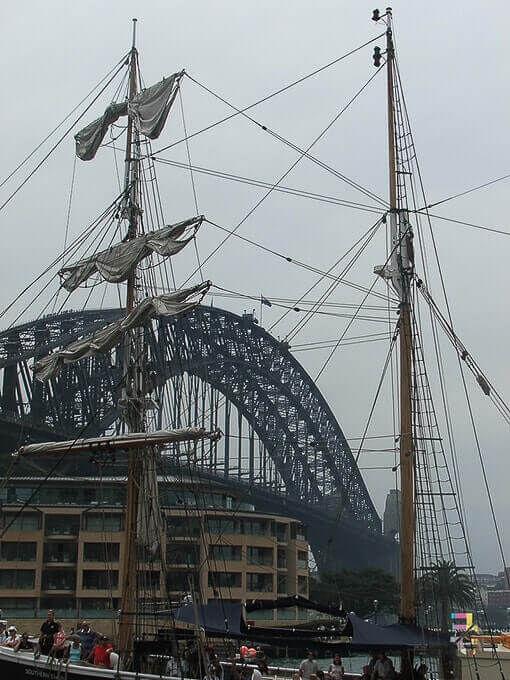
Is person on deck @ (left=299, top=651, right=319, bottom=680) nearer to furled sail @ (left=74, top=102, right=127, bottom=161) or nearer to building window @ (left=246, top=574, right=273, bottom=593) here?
furled sail @ (left=74, top=102, right=127, bottom=161)

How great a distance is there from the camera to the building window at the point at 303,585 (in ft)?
341

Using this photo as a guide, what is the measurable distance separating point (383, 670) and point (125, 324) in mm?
18115

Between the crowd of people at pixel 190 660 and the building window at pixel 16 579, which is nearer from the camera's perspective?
the crowd of people at pixel 190 660

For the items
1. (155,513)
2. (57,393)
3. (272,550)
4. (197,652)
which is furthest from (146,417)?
(57,393)

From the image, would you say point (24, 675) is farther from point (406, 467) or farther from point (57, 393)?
point (57, 393)

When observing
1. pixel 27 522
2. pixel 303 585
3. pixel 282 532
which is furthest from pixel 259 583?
pixel 27 522

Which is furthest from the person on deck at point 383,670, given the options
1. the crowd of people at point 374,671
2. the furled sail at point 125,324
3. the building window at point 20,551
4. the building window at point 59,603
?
the building window at point 20,551

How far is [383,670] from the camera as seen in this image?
1038 inches

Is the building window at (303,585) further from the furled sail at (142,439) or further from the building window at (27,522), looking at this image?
the furled sail at (142,439)

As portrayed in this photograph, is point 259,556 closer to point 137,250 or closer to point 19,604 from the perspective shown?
point 19,604

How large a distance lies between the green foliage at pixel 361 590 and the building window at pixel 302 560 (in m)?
12.9

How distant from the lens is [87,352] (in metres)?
42.0

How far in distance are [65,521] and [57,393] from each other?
98.8 feet

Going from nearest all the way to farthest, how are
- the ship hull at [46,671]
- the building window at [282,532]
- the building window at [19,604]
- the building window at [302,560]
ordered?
the ship hull at [46,671] < the building window at [19,604] < the building window at [282,532] < the building window at [302,560]
